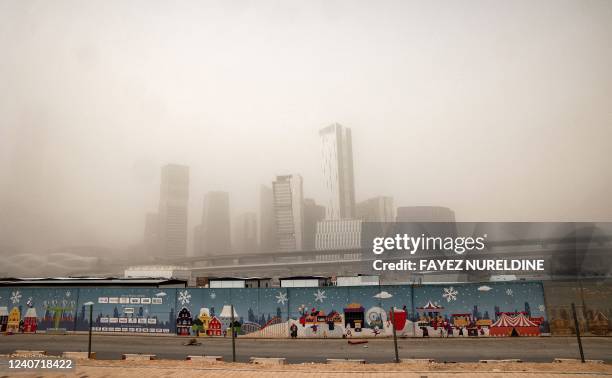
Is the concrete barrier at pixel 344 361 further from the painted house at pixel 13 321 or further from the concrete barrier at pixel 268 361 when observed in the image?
the painted house at pixel 13 321

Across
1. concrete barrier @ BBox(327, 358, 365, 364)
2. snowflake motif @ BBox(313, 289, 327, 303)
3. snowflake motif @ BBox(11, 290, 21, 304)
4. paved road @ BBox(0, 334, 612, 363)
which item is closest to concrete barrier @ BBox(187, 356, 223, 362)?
paved road @ BBox(0, 334, 612, 363)

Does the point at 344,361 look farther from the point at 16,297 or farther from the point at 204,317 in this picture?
the point at 16,297

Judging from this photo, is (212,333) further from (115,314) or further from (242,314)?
(115,314)

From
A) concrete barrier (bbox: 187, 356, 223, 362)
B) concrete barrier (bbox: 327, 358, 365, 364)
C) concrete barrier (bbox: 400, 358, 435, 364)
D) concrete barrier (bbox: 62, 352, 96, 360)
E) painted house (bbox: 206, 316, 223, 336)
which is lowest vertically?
concrete barrier (bbox: 400, 358, 435, 364)

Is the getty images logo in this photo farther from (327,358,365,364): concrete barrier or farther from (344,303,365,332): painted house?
(327,358,365,364): concrete barrier

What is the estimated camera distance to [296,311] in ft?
127

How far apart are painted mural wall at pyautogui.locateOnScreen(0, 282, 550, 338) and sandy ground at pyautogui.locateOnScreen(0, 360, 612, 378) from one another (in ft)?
31.0

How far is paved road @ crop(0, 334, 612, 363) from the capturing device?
95.3 ft

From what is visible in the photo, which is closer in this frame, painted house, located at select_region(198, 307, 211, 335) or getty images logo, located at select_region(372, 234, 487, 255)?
painted house, located at select_region(198, 307, 211, 335)

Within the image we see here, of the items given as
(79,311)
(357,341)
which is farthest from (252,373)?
(79,311)

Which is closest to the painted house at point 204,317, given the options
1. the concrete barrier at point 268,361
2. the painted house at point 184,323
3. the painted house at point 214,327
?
the painted house at point 214,327

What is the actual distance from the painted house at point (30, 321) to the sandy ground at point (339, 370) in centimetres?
2204

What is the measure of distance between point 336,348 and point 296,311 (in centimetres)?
709

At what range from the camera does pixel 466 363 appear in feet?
86.3
